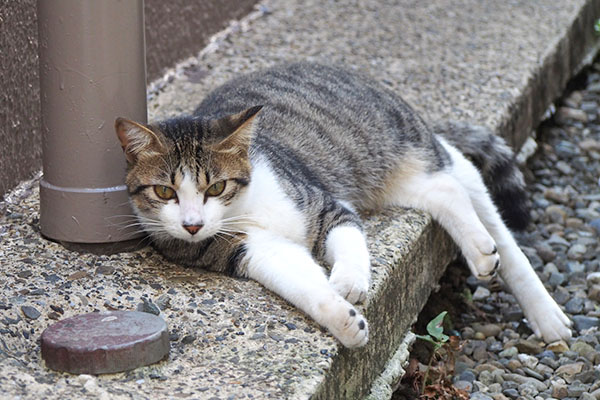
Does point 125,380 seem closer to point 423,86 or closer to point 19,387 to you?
point 19,387

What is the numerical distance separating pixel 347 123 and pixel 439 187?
18.7 inches

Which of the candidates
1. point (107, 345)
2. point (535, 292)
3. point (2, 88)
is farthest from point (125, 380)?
point (535, 292)

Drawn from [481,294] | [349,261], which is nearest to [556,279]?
[481,294]

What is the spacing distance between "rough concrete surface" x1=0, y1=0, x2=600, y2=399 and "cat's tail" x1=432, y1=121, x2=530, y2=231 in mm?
359

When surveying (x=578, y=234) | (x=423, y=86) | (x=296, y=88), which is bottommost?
(x=578, y=234)

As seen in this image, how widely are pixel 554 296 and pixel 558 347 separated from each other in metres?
0.50

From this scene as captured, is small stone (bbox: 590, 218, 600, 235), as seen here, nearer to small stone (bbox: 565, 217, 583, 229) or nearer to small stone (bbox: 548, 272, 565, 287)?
small stone (bbox: 565, 217, 583, 229)

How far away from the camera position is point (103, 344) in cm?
226

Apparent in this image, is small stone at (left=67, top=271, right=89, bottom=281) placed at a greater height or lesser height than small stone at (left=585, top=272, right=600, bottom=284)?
greater

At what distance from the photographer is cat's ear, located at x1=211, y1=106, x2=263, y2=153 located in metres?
2.75

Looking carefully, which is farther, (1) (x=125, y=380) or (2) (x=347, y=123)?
(2) (x=347, y=123)

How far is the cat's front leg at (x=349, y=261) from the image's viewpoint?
2.63 meters

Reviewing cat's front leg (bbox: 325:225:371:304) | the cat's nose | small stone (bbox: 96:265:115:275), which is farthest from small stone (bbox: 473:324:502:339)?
small stone (bbox: 96:265:115:275)

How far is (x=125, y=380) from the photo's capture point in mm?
2254
